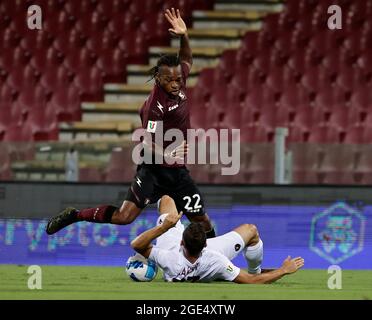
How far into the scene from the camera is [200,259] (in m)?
9.34

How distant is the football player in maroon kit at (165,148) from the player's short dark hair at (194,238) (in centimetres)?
85

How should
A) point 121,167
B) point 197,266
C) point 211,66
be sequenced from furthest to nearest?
point 211,66 → point 121,167 → point 197,266

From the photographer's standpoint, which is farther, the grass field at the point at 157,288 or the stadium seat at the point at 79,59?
the stadium seat at the point at 79,59

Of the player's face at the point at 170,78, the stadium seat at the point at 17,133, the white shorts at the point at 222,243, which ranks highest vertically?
the player's face at the point at 170,78

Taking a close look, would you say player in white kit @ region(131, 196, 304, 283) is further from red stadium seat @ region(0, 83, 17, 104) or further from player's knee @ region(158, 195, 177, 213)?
red stadium seat @ region(0, 83, 17, 104)

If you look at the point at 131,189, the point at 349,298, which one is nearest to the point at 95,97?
the point at 131,189

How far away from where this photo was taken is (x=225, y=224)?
11797 millimetres

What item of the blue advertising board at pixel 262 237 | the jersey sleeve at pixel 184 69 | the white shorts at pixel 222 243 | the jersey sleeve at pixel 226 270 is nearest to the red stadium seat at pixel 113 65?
the blue advertising board at pixel 262 237

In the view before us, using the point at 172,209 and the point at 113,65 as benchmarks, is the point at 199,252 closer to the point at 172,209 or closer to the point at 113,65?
the point at 172,209

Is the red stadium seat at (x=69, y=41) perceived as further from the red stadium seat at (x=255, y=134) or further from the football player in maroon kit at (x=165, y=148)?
the football player in maroon kit at (x=165, y=148)

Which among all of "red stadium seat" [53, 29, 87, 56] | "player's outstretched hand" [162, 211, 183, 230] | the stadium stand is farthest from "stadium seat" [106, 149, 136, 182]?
"player's outstretched hand" [162, 211, 183, 230]

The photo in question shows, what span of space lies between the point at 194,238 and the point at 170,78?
1.50 metres

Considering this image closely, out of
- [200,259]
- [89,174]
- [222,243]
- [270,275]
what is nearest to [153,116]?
[222,243]

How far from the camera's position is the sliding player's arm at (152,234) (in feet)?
30.5
